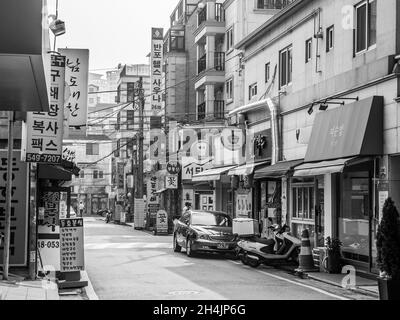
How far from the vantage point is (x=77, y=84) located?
19906mm

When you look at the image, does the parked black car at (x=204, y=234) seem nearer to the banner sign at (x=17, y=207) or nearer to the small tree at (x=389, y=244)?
the banner sign at (x=17, y=207)

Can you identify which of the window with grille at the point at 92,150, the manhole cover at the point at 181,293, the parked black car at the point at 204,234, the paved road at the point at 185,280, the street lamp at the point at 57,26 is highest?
the window with grille at the point at 92,150

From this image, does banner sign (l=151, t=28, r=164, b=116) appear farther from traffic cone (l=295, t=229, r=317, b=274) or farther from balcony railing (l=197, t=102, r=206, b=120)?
traffic cone (l=295, t=229, r=317, b=274)

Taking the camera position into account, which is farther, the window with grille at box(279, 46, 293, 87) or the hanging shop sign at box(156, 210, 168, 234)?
the hanging shop sign at box(156, 210, 168, 234)

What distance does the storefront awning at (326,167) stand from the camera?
57.1 feet

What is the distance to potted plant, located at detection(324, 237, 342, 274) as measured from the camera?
711 inches

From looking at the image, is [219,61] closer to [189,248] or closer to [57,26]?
[189,248]

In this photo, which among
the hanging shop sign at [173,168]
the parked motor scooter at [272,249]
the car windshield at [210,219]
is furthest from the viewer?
the hanging shop sign at [173,168]

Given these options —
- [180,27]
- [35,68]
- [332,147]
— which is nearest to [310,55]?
[332,147]

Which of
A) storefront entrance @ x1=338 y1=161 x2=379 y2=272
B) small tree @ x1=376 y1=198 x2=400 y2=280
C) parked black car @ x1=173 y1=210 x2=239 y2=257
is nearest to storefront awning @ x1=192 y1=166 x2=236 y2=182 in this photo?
parked black car @ x1=173 y1=210 x2=239 y2=257

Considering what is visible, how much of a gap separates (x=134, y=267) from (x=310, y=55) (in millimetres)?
9382

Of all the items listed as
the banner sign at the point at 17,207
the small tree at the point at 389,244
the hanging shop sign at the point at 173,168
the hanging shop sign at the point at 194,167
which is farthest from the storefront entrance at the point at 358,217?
the hanging shop sign at the point at 173,168

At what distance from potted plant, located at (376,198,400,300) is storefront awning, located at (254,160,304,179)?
987cm

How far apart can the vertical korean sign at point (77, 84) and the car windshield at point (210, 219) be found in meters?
6.57
